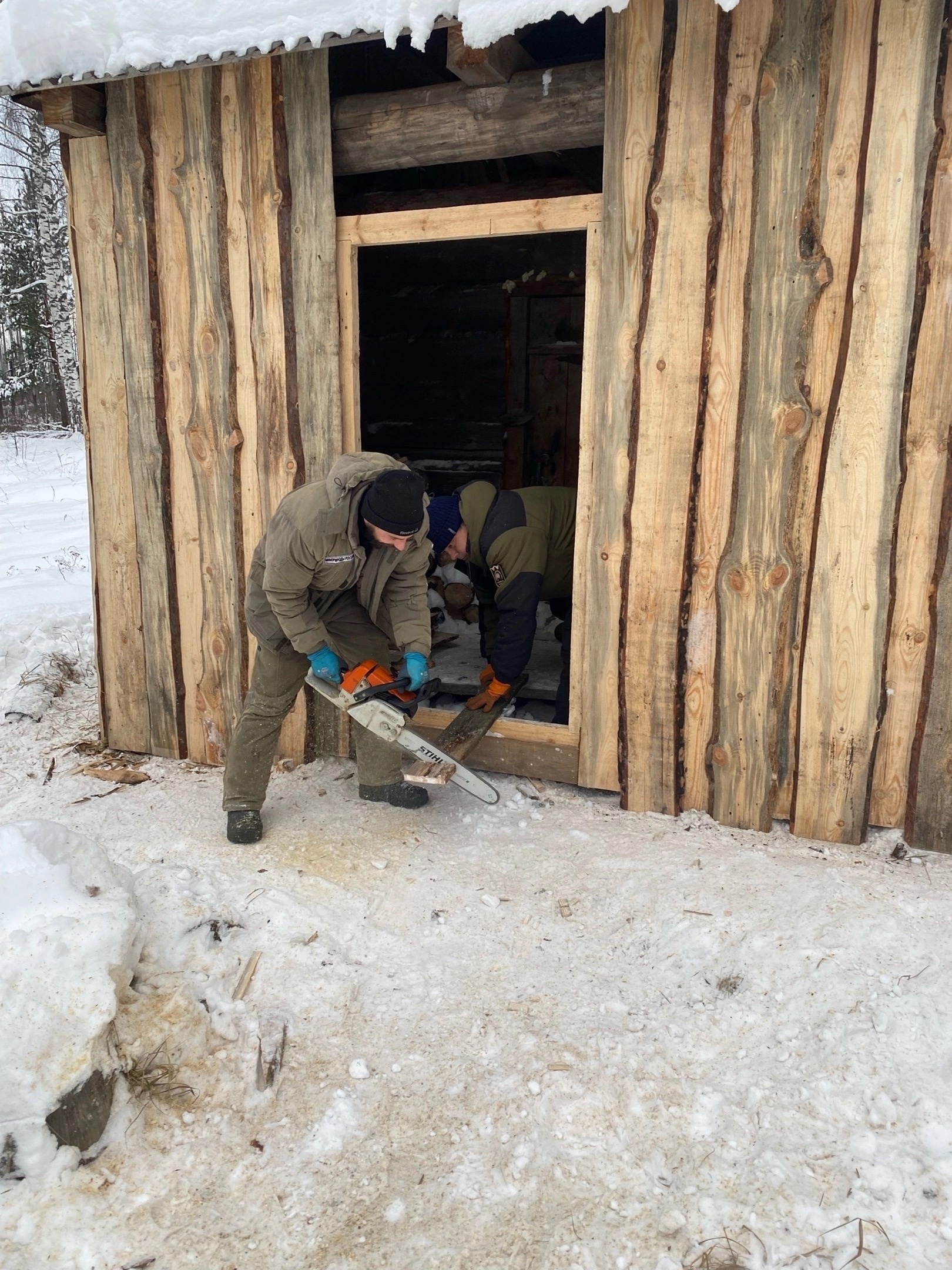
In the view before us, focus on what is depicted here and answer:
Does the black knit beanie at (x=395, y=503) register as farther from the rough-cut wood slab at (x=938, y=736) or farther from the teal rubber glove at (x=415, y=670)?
the rough-cut wood slab at (x=938, y=736)

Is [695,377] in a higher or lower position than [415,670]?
higher

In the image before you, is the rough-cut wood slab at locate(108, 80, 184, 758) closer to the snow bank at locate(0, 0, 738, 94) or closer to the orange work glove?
the snow bank at locate(0, 0, 738, 94)

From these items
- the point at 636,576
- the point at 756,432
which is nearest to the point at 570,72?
the point at 756,432

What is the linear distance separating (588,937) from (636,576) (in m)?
1.57

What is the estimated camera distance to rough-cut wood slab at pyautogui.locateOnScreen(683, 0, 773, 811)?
3.40m

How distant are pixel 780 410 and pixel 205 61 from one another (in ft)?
8.81

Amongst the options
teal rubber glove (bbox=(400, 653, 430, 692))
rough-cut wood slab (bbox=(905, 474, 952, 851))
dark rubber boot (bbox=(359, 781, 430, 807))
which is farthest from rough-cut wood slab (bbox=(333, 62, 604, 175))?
dark rubber boot (bbox=(359, 781, 430, 807))

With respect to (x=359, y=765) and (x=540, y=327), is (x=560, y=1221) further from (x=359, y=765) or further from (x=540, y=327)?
(x=540, y=327)

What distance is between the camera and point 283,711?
4.25m

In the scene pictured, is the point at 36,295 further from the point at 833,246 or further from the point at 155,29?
the point at 833,246

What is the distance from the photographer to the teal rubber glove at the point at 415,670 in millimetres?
4004

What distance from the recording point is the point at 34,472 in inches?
563

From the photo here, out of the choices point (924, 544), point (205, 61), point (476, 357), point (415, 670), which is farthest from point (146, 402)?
point (476, 357)

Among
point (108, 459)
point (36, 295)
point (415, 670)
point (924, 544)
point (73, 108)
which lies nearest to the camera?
point (924, 544)
